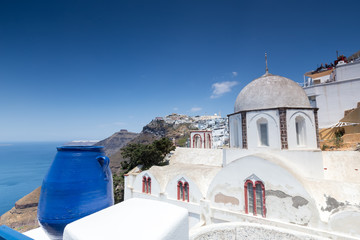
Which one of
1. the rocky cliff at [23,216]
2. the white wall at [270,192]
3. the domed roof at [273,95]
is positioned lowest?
the rocky cliff at [23,216]

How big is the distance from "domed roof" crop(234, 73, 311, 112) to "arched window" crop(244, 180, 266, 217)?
382 centimetres

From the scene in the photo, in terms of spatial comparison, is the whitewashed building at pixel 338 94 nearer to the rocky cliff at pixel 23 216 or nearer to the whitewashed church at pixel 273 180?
the whitewashed church at pixel 273 180

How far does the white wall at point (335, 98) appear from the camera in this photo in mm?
18688

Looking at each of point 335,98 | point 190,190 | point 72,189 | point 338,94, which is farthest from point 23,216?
point 338,94

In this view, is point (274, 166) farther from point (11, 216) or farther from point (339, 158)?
point (11, 216)

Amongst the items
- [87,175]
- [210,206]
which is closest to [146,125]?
[210,206]

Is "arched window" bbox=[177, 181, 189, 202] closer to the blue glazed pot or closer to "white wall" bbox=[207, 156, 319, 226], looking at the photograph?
"white wall" bbox=[207, 156, 319, 226]

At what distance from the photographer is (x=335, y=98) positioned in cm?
1977

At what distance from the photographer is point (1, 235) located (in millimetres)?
1863

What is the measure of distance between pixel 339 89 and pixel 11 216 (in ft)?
145

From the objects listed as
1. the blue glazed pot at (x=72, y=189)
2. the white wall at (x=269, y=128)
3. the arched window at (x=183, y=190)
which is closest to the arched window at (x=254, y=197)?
the white wall at (x=269, y=128)

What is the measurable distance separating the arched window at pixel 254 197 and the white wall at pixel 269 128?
2.02 metres

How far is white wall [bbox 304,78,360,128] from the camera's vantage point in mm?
18688

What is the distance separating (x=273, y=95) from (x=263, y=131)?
6.22ft
